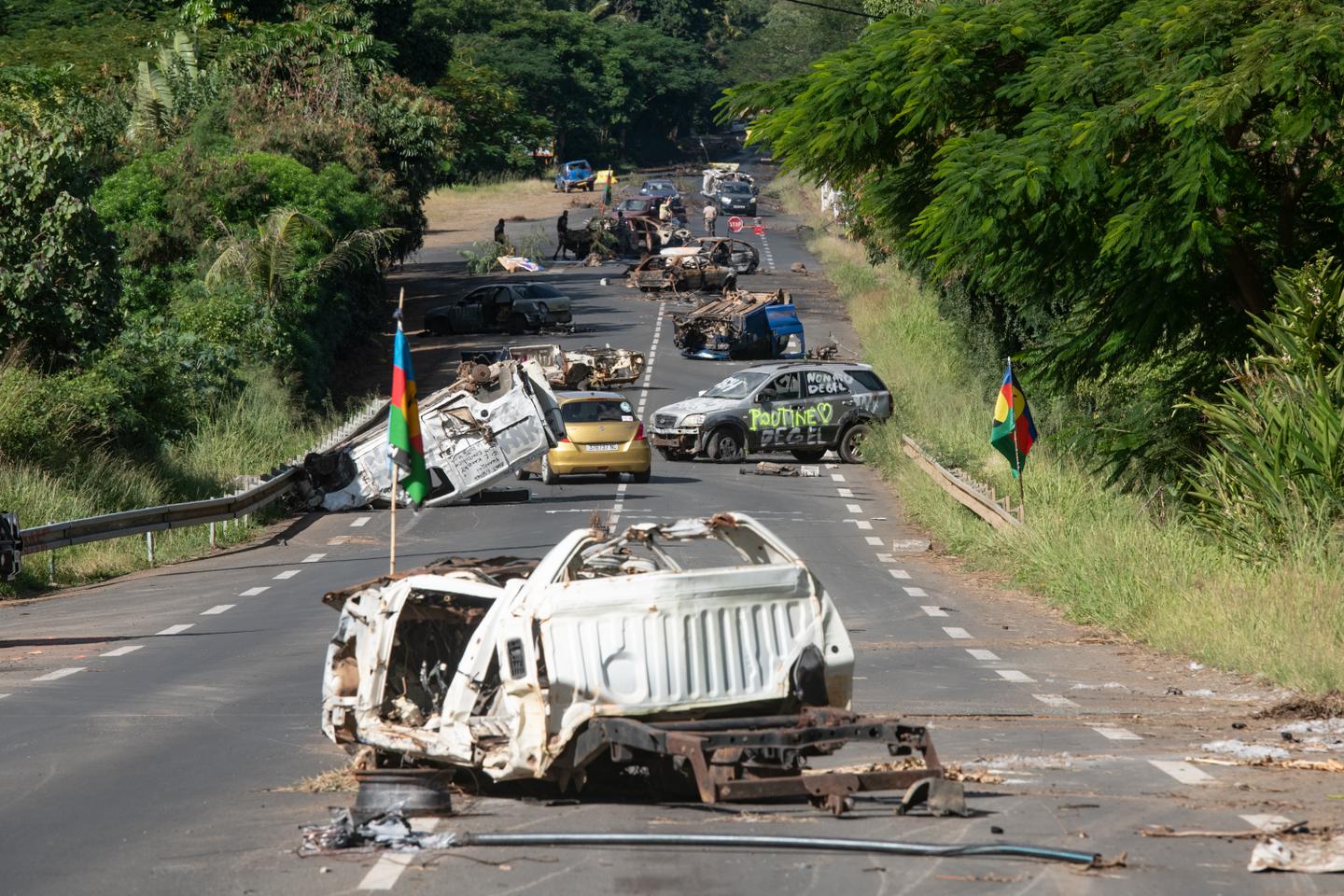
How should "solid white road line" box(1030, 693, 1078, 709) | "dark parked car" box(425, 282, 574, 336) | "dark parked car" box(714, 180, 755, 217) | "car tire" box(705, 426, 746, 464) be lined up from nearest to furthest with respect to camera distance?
"solid white road line" box(1030, 693, 1078, 709) < "car tire" box(705, 426, 746, 464) < "dark parked car" box(425, 282, 574, 336) < "dark parked car" box(714, 180, 755, 217)

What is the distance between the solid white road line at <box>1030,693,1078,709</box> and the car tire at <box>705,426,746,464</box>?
20.9 m

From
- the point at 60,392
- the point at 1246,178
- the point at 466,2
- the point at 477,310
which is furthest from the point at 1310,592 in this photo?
the point at 466,2

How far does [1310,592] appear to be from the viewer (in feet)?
46.0

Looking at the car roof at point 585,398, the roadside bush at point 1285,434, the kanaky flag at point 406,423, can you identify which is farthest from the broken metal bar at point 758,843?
the car roof at point 585,398

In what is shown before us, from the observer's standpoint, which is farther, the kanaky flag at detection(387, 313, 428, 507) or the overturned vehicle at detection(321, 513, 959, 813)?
the kanaky flag at detection(387, 313, 428, 507)

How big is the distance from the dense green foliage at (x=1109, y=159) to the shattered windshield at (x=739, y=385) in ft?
37.0

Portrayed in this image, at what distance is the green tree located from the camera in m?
28.3

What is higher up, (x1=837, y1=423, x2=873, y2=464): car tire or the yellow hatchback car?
the yellow hatchback car

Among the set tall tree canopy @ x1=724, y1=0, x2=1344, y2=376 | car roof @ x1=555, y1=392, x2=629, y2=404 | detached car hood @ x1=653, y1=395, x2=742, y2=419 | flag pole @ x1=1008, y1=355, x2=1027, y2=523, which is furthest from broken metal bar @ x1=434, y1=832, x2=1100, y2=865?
detached car hood @ x1=653, y1=395, x2=742, y2=419

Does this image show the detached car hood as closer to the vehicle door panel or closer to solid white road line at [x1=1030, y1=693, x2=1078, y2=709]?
the vehicle door panel

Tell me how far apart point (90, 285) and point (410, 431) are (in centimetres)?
1791

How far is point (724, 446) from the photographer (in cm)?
3416

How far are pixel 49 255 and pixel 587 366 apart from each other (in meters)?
16.2

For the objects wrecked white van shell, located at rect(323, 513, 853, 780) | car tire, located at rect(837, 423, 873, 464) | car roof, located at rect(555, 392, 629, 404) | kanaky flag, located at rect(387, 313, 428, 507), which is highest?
kanaky flag, located at rect(387, 313, 428, 507)
